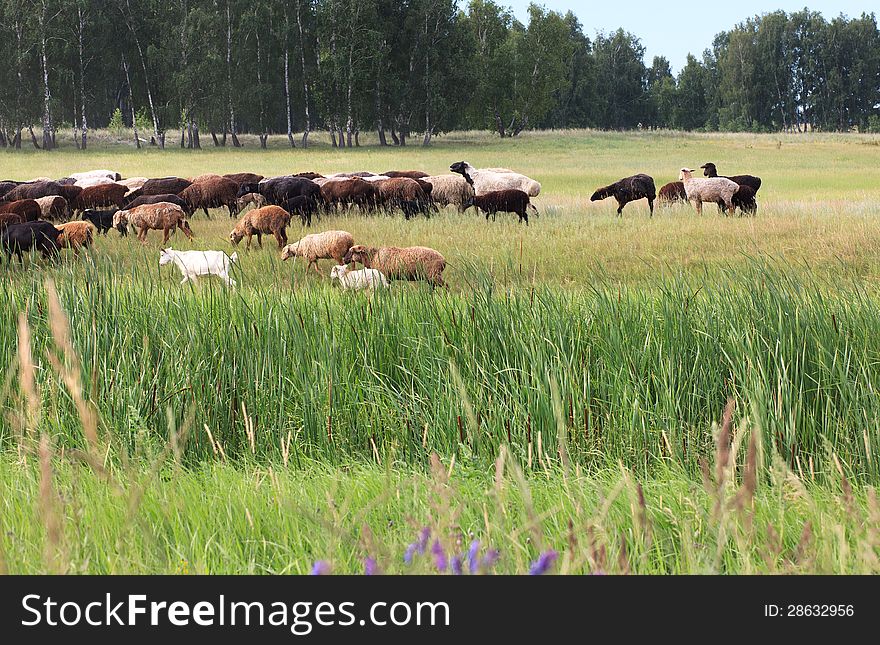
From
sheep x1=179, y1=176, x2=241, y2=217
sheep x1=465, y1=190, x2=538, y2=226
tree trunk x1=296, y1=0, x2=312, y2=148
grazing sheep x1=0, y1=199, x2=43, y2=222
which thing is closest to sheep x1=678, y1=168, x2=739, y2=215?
sheep x1=465, y1=190, x2=538, y2=226

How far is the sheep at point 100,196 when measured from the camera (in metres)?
17.3

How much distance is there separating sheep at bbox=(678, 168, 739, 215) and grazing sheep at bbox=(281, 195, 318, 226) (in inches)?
307

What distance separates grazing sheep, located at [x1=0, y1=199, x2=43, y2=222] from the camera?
14227 mm

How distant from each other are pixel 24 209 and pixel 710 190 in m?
13.1

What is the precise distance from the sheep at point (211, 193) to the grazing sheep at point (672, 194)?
30.9 ft

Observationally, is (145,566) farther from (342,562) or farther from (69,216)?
(69,216)

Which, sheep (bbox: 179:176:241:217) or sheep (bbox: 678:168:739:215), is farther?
sheep (bbox: 179:176:241:217)

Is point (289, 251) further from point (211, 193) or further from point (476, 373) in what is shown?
point (211, 193)

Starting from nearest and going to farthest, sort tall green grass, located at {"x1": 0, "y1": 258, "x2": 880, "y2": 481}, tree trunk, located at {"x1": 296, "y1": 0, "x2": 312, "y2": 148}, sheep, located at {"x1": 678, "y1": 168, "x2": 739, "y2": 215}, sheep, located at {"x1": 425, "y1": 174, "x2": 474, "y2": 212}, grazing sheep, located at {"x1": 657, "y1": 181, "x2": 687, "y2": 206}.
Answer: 1. tall green grass, located at {"x1": 0, "y1": 258, "x2": 880, "y2": 481}
2. sheep, located at {"x1": 678, "y1": 168, "x2": 739, "y2": 215}
3. sheep, located at {"x1": 425, "y1": 174, "x2": 474, "y2": 212}
4. grazing sheep, located at {"x1": 657, "y1": 181, "x2": 687, "y2": 206}
5. tree trunk, located at {"x1": 296, "y1": 0, "x2": 312, "y2": 148}

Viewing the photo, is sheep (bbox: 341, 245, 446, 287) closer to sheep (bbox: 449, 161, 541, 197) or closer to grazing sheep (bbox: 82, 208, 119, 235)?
grazing sheep (bbox: 82, 208, 119, 235)

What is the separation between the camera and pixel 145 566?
6.60ft

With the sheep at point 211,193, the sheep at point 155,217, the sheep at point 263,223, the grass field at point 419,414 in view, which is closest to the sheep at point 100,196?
the sheep at point 211,193

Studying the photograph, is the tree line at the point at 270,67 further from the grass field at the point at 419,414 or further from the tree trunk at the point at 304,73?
the grass field at the point at 419,414

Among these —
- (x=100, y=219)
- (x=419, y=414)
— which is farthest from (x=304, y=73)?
(x=419, y=414)
